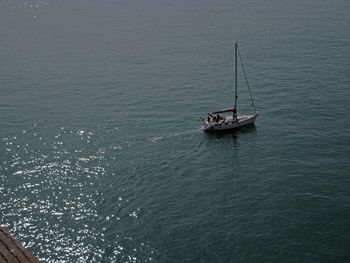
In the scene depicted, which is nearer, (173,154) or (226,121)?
(173,154)

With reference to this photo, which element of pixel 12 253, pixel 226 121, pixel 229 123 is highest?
pixel 12 253

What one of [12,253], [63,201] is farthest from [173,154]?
[12,253]

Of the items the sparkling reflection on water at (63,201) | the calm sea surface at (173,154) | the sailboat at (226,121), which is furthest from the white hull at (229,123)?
the sparkling reflection on water at (63,201)

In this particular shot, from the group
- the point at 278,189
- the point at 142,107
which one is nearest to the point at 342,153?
the point at 278,189

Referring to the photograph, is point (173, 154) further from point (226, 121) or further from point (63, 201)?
point (63, 201)

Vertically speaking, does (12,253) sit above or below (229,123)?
above

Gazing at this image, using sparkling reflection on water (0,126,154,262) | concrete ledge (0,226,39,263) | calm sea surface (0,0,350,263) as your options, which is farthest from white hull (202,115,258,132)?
concrete ledge (0,226,39,263)

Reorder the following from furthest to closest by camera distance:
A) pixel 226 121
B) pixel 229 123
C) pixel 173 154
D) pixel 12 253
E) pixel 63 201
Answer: pixel 226 121 → pixel 229 123 → pixel 173 154 → pixel 63 201 → pixel 12 253
